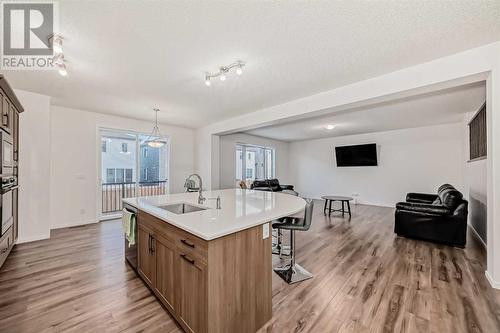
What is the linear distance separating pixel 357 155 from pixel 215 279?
24.5 feet

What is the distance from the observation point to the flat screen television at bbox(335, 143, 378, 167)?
284 inches

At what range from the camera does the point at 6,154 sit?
Result: 8.70 feet

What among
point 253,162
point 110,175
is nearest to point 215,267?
point 110,175

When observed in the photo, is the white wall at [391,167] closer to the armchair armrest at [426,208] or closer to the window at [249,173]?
the window at [249,173]

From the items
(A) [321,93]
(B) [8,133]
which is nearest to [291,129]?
(A) [321,93]

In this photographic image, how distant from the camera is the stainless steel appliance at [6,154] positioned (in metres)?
2.46

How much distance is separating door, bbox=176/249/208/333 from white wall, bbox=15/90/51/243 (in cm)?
380

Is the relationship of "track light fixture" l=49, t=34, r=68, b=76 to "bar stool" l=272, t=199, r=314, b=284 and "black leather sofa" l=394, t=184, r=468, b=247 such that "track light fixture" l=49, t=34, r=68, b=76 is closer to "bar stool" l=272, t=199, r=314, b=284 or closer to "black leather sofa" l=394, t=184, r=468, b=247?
"bar stool" l=272, t=199, r=314, b=284

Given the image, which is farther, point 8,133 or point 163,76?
point 163,76

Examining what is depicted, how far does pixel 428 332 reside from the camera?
5.52ft

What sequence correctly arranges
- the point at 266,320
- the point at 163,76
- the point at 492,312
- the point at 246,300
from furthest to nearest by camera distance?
the point at 163,76
the point at 492,312
the point at 266,320
the point at 246,300

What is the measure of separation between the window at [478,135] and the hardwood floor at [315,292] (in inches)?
67.1

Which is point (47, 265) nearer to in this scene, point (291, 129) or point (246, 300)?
point (246, 300)

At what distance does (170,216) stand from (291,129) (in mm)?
5621
